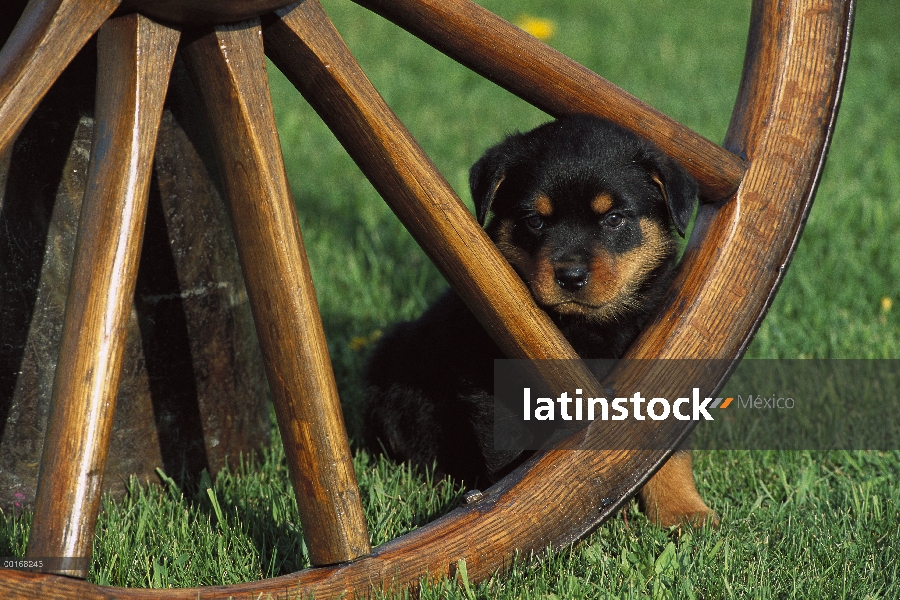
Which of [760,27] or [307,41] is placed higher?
[760,27]

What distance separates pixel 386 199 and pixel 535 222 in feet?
3.20

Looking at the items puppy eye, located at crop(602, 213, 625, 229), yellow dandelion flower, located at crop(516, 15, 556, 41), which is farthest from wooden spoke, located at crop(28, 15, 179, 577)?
yellow dandelion flower, located at crop(516, 15, 556, 41)

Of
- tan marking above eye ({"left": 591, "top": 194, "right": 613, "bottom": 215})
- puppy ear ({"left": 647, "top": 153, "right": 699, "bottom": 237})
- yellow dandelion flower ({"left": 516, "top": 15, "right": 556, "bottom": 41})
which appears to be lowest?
puppy ear ({"left": 647, "top": 153, "right": 699, "bottom": 237})

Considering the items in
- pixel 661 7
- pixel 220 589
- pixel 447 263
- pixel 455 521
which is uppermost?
pixel 661 7

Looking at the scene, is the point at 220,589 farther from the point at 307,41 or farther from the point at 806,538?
the point at 806,538

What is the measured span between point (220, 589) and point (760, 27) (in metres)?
1.69

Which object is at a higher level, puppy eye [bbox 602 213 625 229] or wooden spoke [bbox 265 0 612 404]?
puppy eye [bbox 602 213 625 229]

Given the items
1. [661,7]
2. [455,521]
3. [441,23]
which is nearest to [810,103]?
[441,23]

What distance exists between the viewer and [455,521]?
202cm

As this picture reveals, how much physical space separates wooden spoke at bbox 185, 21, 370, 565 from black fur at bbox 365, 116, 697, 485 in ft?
2.85

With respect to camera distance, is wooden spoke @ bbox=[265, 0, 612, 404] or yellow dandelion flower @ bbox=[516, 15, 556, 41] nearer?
wooden spoke @ bbox=[265, 0, 612, 404]

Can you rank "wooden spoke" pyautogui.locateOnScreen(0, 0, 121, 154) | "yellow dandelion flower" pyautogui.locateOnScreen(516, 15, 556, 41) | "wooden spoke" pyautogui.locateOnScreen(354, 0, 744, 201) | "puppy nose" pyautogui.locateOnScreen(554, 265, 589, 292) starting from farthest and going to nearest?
"yellow dandelion flower" pyautogui.locateOnScreen(516, 15, 556, 41)
"puppy nose" pyautogui.locateOnScreen(554, 265, 589, 292)
"wooden spoke" pyautogui.locateOnScreen(354, 0, 744, 201)
"wooden spoke" pyautogui.locateOnScreen(0, 0, 121, 154)

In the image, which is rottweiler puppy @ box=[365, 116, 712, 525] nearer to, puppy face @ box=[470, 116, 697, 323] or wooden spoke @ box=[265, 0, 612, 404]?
puppy face @ box=[470, 116, 697, 323]

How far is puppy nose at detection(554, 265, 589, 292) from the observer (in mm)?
2709
